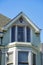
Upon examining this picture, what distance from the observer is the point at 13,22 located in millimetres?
32750

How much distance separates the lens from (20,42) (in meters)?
31.7

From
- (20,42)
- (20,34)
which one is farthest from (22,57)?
(20,34)

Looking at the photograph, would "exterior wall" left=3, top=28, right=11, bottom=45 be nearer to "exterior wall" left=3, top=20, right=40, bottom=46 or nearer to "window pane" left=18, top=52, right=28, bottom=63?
"exterior wall" left=3, top=20, right=40, bottom=46

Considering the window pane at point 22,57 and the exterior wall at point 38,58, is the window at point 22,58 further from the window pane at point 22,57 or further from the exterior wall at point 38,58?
the exterior wall at point 38,58

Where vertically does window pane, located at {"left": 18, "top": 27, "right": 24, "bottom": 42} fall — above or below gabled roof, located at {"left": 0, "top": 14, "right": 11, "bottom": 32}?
below

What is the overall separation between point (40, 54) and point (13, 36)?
3.32 metres

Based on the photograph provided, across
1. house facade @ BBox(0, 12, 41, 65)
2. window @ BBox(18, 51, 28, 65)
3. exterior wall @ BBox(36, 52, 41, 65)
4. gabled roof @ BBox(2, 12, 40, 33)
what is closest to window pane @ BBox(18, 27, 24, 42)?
house facade @ BBox(0, 12, 41, 65)

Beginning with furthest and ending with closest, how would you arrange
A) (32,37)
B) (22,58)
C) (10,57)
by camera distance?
(32,37)
(10,57)
(22,58)

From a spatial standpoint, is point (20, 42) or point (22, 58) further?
point (20, 42)

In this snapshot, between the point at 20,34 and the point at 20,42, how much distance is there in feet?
4.24

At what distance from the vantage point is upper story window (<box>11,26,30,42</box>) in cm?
3253

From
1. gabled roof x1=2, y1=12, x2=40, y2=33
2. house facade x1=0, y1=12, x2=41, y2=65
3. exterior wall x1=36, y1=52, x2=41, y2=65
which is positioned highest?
gabled roof x1=2, y1=12, x2=40, y2=33

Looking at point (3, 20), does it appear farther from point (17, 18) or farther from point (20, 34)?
point (20, 34)

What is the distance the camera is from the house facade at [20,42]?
3130 centimetres
